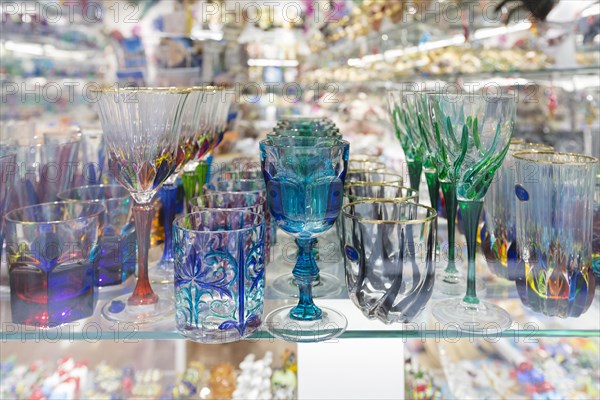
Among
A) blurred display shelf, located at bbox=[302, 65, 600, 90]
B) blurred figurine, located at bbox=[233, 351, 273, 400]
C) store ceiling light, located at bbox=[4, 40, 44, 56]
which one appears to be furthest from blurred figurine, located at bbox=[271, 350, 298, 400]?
store ceiling light, located at bbox=[4, 40, 44, 56]

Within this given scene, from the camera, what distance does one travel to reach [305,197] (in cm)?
56

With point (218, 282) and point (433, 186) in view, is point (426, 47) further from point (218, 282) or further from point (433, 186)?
point (218, 282)

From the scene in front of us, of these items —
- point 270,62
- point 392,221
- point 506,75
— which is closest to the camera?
point 392,221

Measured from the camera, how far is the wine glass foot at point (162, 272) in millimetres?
731

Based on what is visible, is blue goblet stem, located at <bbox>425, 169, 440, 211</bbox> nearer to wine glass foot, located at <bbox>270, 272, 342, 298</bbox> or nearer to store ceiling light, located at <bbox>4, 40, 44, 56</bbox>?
wine glass foot, located at <bbox>270, 272, 342, 298</bbox>

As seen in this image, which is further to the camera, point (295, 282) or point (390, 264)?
point (295, 282)

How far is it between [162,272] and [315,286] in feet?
0.79

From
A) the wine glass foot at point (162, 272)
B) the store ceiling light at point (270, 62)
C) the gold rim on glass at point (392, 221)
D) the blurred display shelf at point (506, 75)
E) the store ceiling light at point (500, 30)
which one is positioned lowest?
the wine glass foot at point (162, 272)

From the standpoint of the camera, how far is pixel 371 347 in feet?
2.18

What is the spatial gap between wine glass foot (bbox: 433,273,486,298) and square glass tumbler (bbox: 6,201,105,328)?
1.54ft

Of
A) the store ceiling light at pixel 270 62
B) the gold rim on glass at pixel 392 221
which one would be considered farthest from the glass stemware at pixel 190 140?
the store ceiling light at pixel 270 62

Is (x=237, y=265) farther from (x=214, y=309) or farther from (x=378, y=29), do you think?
(x=378, y=29)

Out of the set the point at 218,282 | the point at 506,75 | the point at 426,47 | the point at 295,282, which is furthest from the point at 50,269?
the point at 426,47

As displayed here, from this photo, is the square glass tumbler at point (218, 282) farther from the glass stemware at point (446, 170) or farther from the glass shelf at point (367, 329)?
the glass stemware at point (446, 170)
